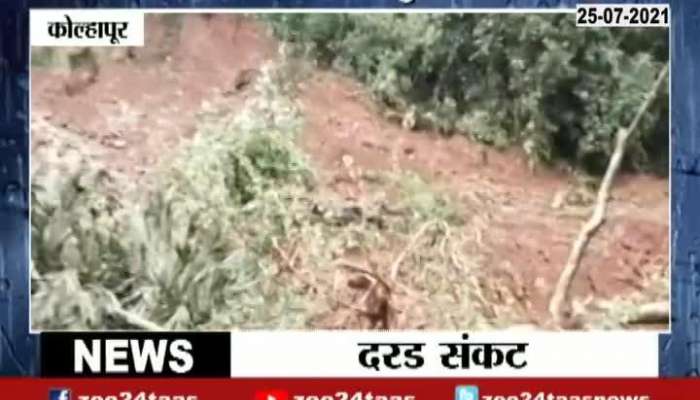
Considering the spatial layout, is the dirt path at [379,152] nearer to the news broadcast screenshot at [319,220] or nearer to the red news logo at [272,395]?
the news broadcast screenshot at [319,220]

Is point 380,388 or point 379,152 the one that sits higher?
point 379,152

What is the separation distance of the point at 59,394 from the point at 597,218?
1.30m

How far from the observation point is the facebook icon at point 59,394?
3486 mm

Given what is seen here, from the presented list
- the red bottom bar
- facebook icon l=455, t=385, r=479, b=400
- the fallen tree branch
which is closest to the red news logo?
the red bottom bar

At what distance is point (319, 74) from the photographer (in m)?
3.50

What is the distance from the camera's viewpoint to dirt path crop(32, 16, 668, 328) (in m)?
3.48

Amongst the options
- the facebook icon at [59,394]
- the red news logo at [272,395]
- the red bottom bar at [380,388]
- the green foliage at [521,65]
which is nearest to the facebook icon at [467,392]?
the red bottom bar at [380,388]

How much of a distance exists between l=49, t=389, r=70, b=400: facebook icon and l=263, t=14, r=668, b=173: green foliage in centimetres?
95

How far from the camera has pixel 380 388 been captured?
349 cm

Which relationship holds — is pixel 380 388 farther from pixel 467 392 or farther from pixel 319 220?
pixel 319 220

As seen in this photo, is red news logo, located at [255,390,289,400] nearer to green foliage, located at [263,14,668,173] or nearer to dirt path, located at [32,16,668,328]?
dirt path, located at [32,16,668,328]

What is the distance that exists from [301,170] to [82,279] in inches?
22.1

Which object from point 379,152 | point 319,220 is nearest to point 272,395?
point 319,220

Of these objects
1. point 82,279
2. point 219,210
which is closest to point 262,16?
point 219,210
